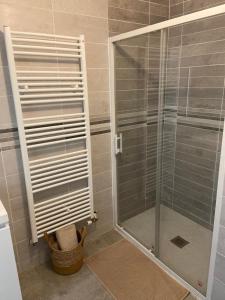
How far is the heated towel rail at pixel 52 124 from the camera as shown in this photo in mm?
1491

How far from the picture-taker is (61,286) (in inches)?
68.4

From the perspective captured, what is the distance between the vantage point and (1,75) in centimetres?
146

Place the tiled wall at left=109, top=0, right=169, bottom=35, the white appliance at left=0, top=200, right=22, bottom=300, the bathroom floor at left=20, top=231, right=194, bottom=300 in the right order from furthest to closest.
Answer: the tiled wall at left=109, top=0, right=169, bottom=35
the bathroom floor at left=20, top=231, right=194, bottom=300
the white appliance at left=0, top=200, right=22, bottom=300

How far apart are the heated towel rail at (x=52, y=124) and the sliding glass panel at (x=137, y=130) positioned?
1.37 feet

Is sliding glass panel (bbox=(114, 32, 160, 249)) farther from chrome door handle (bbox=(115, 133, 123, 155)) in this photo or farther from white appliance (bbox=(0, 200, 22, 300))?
white appliance (bbox=(0, 200, 22, 300))

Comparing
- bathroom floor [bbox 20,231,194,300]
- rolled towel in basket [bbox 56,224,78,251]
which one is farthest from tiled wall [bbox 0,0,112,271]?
rolled towel in basket [bbox 56,224,78,251]

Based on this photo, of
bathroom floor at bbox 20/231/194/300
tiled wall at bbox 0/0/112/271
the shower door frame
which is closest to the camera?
the shower door frame

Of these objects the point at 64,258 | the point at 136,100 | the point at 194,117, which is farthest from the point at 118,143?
the point at 64,258

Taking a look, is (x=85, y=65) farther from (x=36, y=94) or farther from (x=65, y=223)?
(x=65, y=223)

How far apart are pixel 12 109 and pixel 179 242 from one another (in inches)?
71.1

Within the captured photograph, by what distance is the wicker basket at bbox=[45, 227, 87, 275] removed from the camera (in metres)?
1.78

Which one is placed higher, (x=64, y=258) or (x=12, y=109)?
(x=12, y=109)

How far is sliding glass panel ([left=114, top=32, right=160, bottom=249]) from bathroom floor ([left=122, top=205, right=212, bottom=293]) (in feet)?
0.03

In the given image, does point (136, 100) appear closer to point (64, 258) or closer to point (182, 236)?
point (182, 236)
